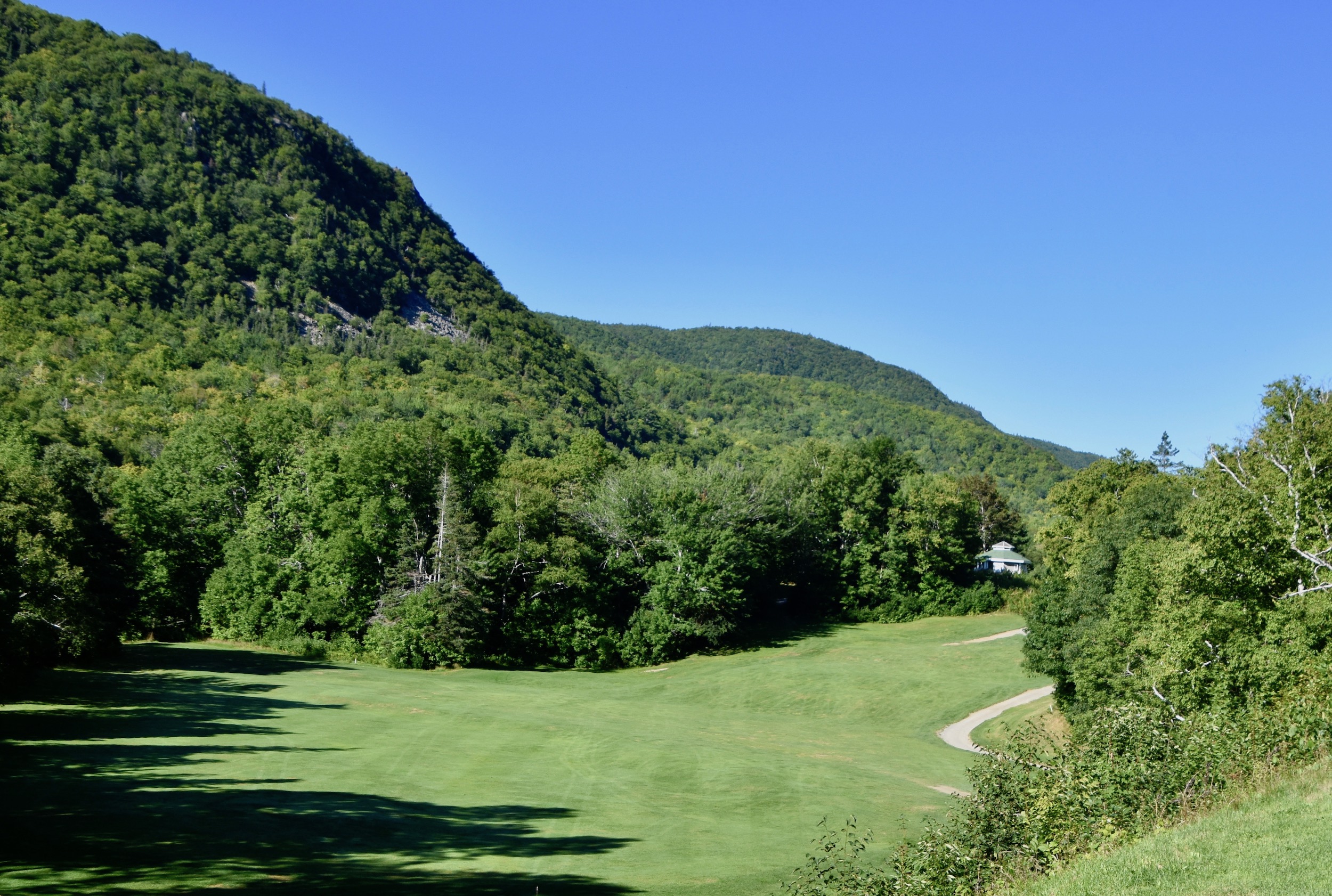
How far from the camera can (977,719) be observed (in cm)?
4106

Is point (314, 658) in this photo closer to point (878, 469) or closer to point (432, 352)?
point (878, 469)

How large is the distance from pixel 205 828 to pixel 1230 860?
15632mm

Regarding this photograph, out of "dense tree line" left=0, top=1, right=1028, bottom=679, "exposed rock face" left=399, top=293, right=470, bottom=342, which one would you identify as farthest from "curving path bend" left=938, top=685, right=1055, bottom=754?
"exposed rock face" left=399, top=293, right=470, bottom=342

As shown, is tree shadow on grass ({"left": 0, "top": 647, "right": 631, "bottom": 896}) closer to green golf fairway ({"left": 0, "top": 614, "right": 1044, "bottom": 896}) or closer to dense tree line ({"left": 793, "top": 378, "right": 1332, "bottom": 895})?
green golf fairway ({"left": 0, "top": 614, "right": 1044, "bottom": 896})

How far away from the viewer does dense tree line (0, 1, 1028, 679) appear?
51.1 meters

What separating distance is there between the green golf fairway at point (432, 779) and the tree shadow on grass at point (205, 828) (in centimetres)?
6

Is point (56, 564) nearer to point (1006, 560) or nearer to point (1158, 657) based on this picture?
point (1158, 657)

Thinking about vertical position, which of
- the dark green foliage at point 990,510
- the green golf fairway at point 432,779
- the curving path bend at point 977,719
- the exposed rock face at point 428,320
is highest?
the exposed rock face at point 428,320

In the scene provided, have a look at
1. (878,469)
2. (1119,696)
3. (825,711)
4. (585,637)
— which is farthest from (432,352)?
(1119,696)

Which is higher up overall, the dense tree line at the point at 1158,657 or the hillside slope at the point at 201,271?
the hillside slope at the point at 201,271

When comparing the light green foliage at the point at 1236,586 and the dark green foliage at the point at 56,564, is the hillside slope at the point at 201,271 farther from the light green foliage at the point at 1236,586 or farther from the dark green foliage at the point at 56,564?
the light green foliage at the point at 1236,586

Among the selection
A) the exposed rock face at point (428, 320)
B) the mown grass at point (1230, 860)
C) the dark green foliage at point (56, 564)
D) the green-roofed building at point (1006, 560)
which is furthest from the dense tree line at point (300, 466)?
the mown grass at point (1230, 860)

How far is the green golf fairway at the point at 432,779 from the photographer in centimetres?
1501

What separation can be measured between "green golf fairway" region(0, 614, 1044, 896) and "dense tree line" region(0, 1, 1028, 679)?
6548 millimetres
